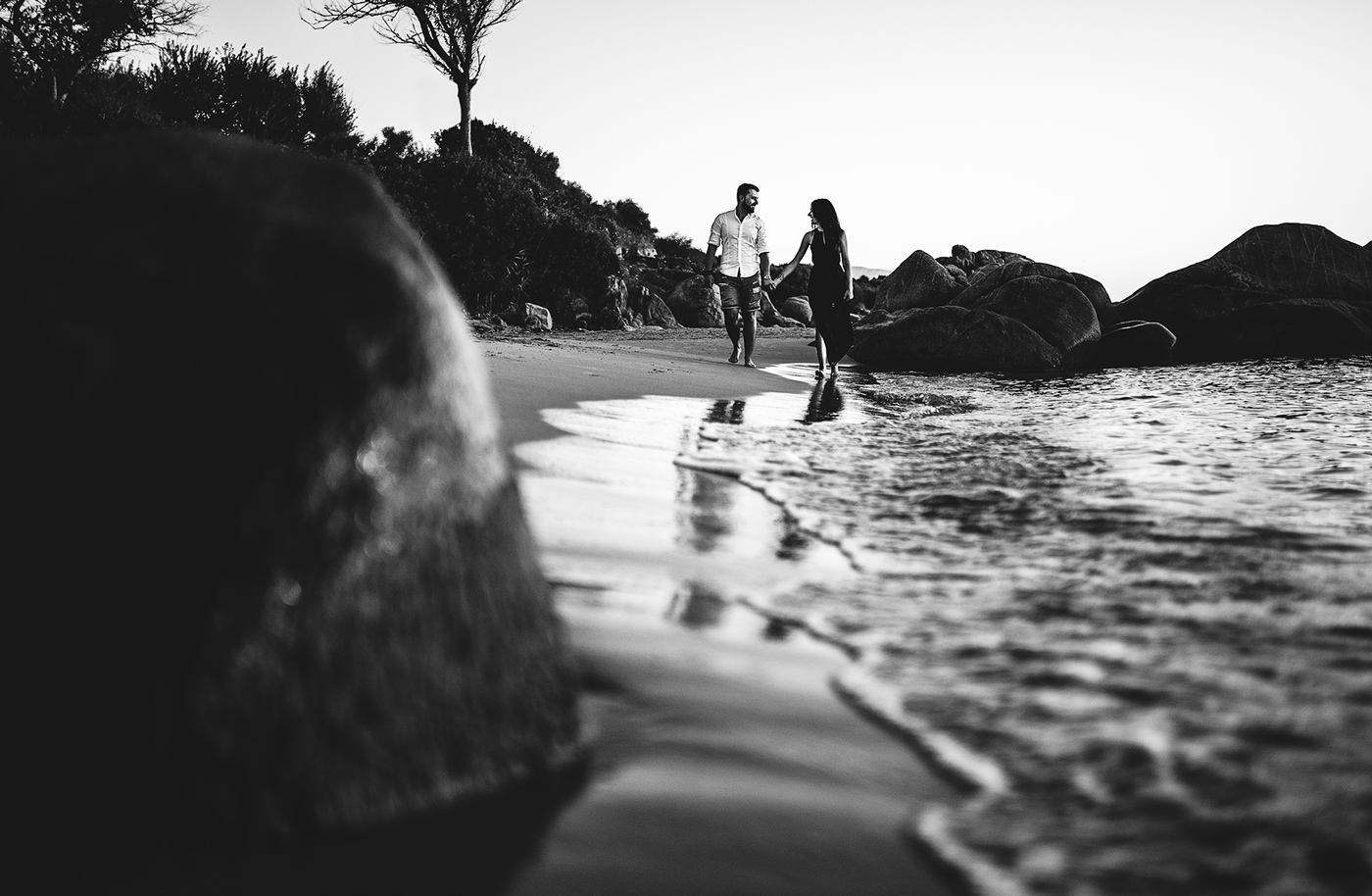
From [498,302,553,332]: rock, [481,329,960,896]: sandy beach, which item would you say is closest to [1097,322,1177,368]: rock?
[498,302,553,332]: rock

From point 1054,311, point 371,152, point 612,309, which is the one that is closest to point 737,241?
point 1054,311

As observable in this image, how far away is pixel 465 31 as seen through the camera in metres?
24.0

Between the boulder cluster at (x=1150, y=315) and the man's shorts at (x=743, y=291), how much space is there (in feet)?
12.6

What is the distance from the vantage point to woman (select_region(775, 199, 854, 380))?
30.3 feet

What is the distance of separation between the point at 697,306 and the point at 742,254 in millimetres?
13065

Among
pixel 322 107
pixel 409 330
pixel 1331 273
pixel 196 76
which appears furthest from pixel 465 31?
pixel 409 330

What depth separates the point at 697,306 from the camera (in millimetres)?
23234

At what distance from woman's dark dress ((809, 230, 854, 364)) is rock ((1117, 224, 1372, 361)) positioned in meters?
8.42

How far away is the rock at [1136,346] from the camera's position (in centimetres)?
1474

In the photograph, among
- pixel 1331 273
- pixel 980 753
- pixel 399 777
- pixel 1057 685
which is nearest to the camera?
pixel 399 777

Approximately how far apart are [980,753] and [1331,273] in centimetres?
1981

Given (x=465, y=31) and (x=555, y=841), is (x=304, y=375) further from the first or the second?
(x=465, y=31)

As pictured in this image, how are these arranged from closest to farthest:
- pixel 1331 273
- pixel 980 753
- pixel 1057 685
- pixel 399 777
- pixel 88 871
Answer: pixel 88 871 < pixel 399 777 < pixel 980 753 < pixel 1057 685 < pixel 1331 273

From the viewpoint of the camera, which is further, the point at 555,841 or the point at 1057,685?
the point at 1057,685
